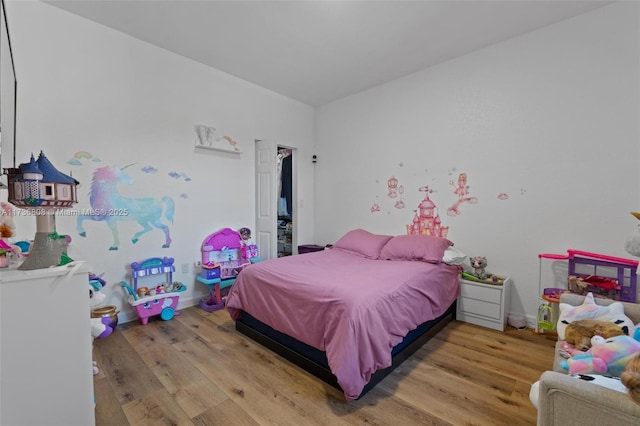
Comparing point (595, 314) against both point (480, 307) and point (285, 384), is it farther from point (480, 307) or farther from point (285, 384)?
point (285, 384)

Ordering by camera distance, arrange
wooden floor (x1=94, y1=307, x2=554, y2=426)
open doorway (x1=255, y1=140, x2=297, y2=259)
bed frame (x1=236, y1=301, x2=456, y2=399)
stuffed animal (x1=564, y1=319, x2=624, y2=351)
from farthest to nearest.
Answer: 1. open doorway (x1=255, y1=140, x2=297, y2=259)
2. bed frame (x1=236, y1=301, x2=456, y2=399)
3. wooden floor (x1=94, y1=307, x2=554, y2=426)
4. stuffed animal (x1=564, y1=319, x2=624, y2=351)

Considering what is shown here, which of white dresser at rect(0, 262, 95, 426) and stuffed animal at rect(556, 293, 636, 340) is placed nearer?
white dresser at rect(0, 262, 95, 426)

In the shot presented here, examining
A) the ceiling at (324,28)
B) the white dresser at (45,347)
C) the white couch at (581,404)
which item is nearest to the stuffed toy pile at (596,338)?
the white couch at (581,404)

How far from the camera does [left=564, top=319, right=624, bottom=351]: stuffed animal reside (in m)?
1.43

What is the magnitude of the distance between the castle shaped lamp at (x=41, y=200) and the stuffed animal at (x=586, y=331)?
264cm

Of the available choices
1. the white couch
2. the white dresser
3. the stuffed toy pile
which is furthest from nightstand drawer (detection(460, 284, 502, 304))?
the white dresser

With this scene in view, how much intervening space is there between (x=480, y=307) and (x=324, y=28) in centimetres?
312

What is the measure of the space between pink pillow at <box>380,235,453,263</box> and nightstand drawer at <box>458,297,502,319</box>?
547 millimetres

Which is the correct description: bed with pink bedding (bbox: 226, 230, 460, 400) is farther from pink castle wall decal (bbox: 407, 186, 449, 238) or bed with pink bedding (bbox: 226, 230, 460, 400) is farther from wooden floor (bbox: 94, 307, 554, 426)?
pink castle wall decal (bbox: 407, 186, 449, 238)

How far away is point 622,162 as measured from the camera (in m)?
2.28

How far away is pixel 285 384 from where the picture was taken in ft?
6.11

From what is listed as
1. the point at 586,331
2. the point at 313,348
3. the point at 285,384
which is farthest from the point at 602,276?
the point at 285,384

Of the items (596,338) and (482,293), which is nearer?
(596,338)

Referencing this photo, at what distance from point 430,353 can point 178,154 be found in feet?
10.5
